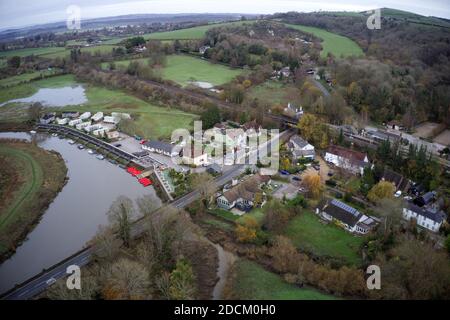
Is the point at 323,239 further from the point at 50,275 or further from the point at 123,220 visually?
the point at 50,275

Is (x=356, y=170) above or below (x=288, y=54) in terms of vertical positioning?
below

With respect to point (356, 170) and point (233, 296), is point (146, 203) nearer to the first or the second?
point (233, 296)

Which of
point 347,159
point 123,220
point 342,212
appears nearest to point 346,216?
point 342,212

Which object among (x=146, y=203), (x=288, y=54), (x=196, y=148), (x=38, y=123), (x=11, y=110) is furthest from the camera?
(x=288, y=54)

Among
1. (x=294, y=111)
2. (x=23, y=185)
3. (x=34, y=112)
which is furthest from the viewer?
(x=34, y=112)

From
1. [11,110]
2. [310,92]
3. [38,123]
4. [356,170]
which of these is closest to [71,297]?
[356,170]

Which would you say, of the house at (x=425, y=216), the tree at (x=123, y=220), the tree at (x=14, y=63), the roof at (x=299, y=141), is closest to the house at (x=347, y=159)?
the roof at (x=299, y=141)

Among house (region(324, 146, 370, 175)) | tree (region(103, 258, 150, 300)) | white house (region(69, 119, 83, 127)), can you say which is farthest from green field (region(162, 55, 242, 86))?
tree (region(103, 258, 150, 300))

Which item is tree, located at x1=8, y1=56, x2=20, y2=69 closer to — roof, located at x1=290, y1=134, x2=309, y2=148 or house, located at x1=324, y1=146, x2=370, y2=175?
roof, located at x1=290, y1=134, x2=309, y2=148
